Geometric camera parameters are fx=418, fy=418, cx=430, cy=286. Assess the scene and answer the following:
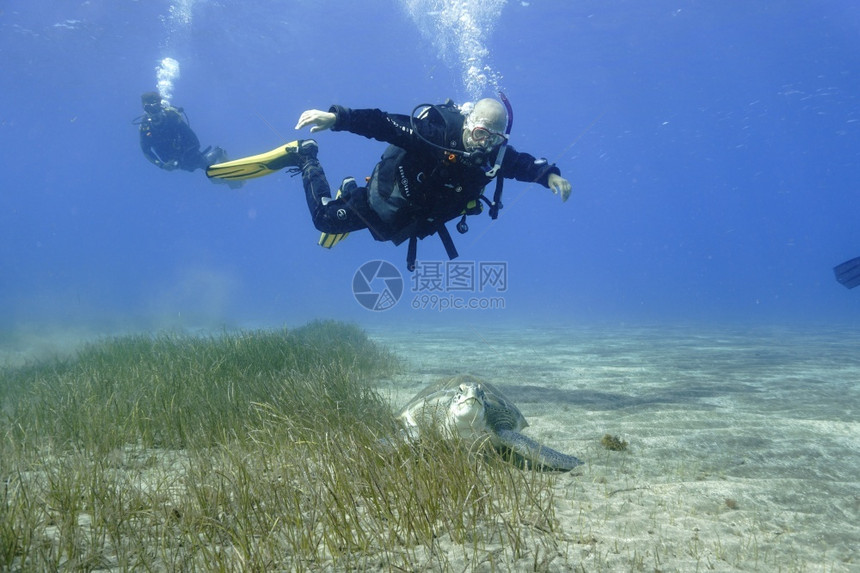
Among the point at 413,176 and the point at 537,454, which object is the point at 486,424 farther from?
the point at 413,176

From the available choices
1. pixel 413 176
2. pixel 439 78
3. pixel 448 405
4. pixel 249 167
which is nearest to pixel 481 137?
pixel 413 176

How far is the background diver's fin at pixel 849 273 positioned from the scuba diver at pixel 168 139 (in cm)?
2416

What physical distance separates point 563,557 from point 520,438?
4.82ft

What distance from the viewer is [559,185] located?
5734 millimetres

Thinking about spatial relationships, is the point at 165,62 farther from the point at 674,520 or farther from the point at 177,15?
the point at 674,520

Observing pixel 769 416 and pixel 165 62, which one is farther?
pixel 165 62

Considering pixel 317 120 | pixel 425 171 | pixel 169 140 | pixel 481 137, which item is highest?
pixel 169 140

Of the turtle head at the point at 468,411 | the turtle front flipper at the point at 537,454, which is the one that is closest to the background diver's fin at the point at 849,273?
the turtle front flipper at the point at 537,454

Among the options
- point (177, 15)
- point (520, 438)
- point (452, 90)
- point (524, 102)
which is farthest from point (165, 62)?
point (520, 438)

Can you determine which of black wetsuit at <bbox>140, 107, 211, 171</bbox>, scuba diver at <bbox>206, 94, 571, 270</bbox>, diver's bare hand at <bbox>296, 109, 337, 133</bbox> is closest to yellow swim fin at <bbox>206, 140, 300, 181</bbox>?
scuba diver at <bbox>206, 94, 571, 270</bbox>

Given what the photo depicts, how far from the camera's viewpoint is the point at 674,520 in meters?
2.25

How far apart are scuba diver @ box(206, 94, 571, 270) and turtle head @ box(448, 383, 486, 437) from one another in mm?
2942

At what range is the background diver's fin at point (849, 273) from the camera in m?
15.6

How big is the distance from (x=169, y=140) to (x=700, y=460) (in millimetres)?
19879
